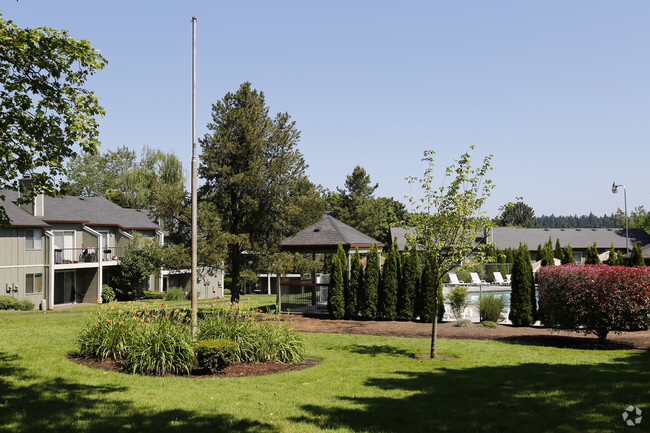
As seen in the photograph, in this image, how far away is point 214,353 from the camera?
10.9m

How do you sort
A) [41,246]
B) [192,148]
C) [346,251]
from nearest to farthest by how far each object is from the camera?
[192,148]
[346,251]
[41,246]

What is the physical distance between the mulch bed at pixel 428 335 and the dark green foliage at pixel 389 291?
2.58ft

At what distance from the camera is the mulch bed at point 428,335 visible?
1158 cm

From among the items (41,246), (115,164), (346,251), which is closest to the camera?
(346,251)

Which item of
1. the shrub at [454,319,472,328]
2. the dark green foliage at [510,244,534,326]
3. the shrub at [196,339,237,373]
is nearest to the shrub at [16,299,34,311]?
the shrub at [196,339,237,373]

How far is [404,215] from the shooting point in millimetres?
88875

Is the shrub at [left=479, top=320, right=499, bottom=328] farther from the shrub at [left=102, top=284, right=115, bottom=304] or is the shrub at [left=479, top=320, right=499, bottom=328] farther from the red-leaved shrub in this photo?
the shrub at [left=102, top=284, right=115, bottom=304]

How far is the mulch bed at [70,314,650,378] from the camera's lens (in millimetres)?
11578

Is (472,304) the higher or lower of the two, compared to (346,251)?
lower

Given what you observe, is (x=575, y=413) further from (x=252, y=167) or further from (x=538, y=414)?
(x=252, y=167)

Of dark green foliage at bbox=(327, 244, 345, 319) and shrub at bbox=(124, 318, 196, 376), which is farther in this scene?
dark green foliage at bbox=(327, 244, 345, 319)

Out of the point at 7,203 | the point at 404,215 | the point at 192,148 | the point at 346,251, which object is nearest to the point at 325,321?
the point at 346,251

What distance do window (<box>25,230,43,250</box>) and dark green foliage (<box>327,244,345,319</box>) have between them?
827 inches

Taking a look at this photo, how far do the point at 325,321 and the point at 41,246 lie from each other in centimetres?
2150
